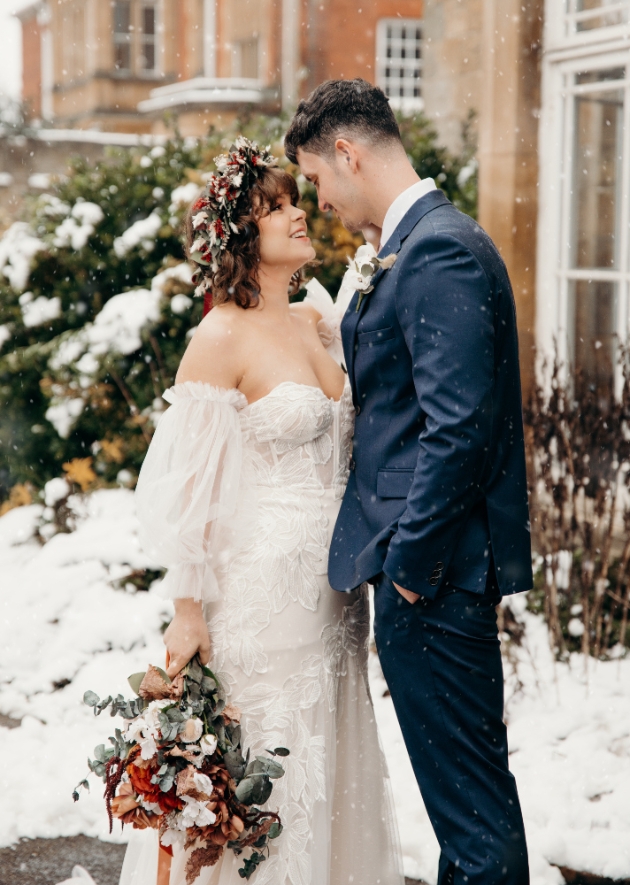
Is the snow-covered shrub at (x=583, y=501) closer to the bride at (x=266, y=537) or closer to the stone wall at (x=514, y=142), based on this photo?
the stone wall at (x=514, y=142)

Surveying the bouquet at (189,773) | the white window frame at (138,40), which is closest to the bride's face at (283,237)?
the bouquet at (189,773)

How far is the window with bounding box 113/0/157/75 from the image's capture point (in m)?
22.0

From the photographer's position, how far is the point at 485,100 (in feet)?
17.2

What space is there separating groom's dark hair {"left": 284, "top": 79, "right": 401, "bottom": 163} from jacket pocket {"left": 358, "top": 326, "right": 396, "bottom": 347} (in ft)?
1.68

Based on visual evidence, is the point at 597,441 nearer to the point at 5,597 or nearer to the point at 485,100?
the point at 485,100

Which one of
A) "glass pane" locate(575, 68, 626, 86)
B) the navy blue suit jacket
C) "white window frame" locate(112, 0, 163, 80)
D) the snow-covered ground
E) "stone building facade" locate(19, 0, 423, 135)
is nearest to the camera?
the navy blue suit jacket

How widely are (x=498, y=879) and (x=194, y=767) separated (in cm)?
77

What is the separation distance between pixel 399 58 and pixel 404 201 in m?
17.7

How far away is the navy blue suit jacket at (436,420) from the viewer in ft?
6.91

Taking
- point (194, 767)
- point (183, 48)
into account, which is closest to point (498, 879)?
point (194, 767)

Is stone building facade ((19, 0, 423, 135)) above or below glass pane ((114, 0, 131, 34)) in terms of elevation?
below

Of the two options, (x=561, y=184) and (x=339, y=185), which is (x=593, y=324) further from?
(x=339, y=185)

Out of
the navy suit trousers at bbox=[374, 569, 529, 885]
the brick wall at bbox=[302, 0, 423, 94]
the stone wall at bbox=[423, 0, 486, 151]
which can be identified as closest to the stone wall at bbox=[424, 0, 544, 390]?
the stone wall at bbox=[423, 0, 486, 151]

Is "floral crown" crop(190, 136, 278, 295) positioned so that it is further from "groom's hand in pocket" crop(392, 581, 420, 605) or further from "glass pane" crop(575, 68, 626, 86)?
"glass pane" crop(575, 68, 626, 86)
